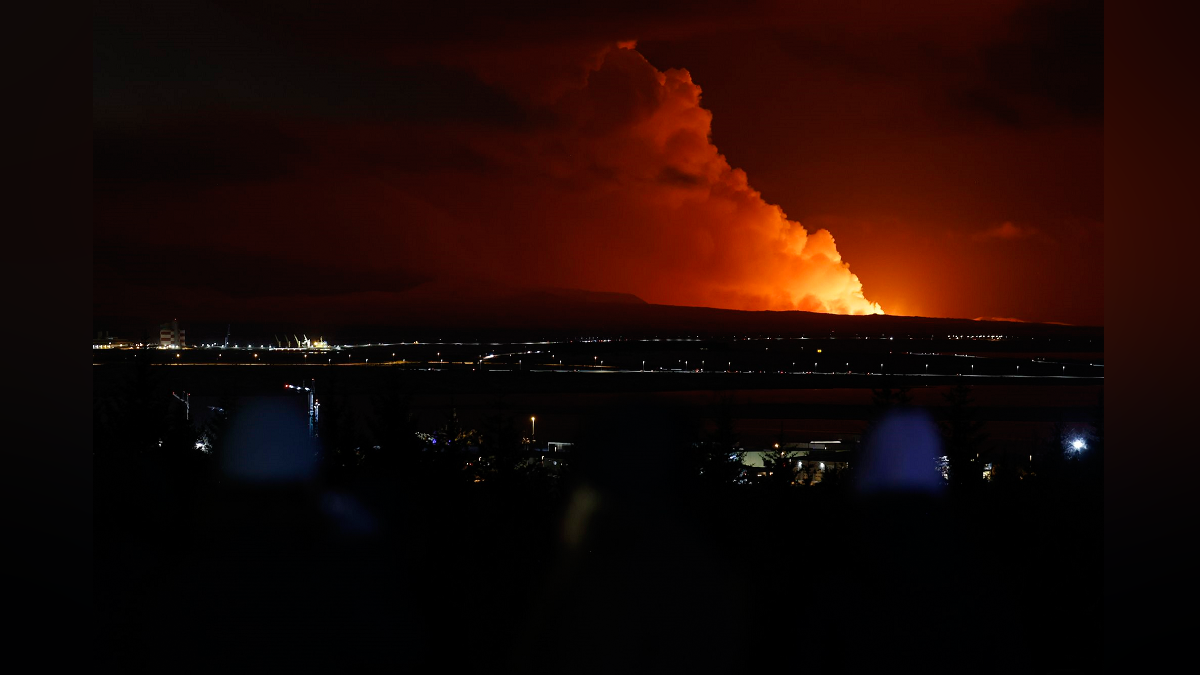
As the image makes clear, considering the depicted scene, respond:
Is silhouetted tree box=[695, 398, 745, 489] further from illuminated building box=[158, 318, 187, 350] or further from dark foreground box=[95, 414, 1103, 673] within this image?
illuminated building box=[158, 318, 187, 350]

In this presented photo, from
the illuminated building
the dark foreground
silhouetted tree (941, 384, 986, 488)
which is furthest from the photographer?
the illuminated building

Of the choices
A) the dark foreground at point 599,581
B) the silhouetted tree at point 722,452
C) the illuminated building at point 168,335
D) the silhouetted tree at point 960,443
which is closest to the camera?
the dark foreground at point 599,581

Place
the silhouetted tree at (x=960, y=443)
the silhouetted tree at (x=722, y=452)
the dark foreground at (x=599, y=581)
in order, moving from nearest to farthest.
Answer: the dark foreground at (x=599, y=581)
the silhouetted tree at (x=722, y=452)
the silhouetted tree at (x=960, y=443)

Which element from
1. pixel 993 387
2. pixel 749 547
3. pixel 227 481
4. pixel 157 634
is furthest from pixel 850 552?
pixel 993 387

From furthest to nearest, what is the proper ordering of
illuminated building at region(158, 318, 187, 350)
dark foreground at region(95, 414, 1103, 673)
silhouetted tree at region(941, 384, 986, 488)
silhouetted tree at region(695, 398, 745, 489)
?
illuminated building at region(158, 318, 187, 350)
silhouetted tree at region(941, 384, 986, 488)
silhouetted tree at region(695, 398, 745, 489)
dark foreground at region(95, 414, 1103, 673)

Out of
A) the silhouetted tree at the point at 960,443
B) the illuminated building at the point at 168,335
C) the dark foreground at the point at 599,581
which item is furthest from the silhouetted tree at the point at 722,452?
the illuminated building at the point at 168,335

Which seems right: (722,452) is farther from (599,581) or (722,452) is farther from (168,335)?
(168,335)

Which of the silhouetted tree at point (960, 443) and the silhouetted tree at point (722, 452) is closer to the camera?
the silhouetted tree at point (722, 452)

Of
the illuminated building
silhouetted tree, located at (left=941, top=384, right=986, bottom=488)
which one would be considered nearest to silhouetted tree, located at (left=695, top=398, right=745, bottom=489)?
silhouetted tree, located at (left=941, top=384, right=986, bottom=488)

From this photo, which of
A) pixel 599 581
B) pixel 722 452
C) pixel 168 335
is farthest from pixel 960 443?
pixel 168 335

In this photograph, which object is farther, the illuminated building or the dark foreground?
the illuminated building

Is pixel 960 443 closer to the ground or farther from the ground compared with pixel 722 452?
closer to the ground

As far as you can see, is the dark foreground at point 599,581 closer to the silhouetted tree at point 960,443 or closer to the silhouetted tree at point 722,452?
the silhouetted tree at point 722,452
